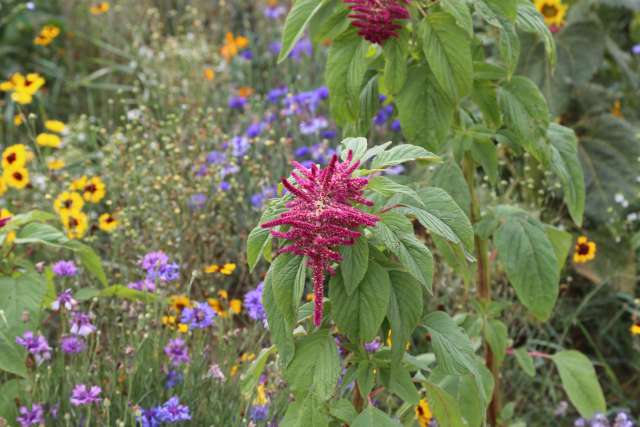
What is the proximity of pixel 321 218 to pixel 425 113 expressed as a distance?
0.62 metres

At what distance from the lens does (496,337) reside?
2.42 meters

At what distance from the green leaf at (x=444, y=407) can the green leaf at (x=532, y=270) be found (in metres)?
0.35

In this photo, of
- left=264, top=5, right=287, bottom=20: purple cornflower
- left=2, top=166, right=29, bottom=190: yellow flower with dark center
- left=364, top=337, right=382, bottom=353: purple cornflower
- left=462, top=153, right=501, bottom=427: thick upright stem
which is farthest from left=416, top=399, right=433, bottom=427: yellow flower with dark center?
left=264, top=5, right=287, bottom=20: purple cornflower

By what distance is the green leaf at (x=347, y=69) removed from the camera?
2145 mm

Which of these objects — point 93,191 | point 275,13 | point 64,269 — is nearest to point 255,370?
point 64,269

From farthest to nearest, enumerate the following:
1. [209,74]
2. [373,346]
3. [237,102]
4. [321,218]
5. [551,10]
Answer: [209,74], [237,102], [551,10], [373,346], [321,218]

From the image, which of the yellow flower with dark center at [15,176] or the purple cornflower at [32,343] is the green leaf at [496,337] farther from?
the yellow flower with dark center at [15,176]

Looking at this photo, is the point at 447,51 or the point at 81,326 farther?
the point at 81,326

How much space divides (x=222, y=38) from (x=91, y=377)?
3.63 m

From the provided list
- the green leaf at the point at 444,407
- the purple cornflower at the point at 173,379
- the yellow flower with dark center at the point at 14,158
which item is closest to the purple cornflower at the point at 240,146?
the yellow flower with dark center at the point at 14,158

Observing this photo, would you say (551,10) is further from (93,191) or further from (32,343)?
(32,343)

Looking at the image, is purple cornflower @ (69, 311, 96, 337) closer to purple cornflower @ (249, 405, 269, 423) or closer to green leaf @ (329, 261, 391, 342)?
purple cornflower @ (249, 405, 269, 423)

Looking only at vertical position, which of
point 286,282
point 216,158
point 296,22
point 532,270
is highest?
point 296,22

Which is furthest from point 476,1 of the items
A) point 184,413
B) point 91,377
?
point 91,377
